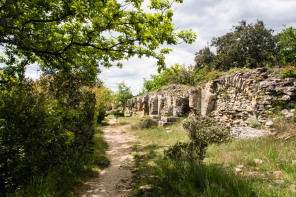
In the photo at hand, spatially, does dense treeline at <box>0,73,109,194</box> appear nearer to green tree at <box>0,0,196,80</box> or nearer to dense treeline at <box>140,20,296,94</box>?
green tree at <box>0,0,196,80</box>

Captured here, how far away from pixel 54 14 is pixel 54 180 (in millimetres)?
4350

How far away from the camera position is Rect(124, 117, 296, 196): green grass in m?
2.74

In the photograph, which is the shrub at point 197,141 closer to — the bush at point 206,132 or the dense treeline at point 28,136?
the bush at point 206,132

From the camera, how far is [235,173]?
145 inches

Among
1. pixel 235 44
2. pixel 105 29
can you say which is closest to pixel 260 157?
pixel 105 29

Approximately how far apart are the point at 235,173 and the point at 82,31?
20.2 feet

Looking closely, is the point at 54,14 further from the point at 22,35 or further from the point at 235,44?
the point at 235,44

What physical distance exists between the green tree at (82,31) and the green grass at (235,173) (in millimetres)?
3790

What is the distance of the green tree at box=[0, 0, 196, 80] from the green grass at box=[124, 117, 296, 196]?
3790 mm

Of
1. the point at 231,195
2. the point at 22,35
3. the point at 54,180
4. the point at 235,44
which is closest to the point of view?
the point at 231,195

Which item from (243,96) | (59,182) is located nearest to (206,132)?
(243,96)

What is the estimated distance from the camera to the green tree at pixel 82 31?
150 inches

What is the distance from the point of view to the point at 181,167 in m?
3.63

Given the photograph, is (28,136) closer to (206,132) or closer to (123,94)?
(206,132)
